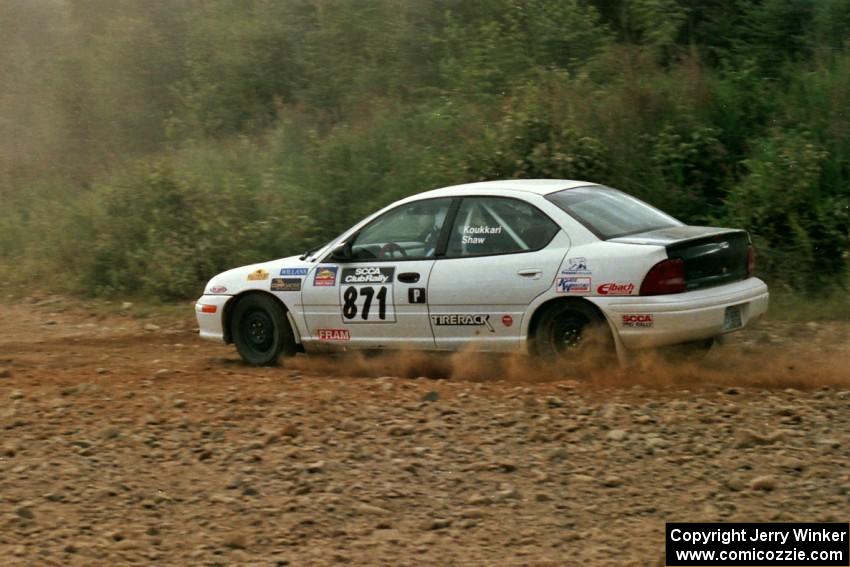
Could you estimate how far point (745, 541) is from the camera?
4922 millimetres

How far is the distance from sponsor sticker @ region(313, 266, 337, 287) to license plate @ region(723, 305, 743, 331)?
3007mm

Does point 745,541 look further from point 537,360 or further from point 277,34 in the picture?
point 277,34

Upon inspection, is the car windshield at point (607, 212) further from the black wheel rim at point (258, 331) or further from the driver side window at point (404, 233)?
the black wheel rim at point (258, 331)

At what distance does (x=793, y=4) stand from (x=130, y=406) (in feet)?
36.6

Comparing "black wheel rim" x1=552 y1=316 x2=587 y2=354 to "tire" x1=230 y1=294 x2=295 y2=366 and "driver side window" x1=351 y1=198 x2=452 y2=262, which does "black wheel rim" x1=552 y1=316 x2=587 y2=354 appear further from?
"tire" x1=230 y1=294 x2=295 y2=366

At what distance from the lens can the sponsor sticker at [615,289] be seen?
7977 millimetres

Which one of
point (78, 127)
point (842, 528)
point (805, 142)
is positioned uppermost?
point (78, 127)

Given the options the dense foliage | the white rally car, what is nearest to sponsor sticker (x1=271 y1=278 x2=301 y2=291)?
the white rally car

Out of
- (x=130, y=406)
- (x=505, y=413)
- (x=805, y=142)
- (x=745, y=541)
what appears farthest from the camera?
(x=805, y=142)

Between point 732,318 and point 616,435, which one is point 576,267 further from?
point 616,435

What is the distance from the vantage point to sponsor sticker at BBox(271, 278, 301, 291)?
9.49 meters

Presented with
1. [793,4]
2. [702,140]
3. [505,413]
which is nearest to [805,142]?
[702,140]

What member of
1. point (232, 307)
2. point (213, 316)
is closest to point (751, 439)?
point (232, 307)

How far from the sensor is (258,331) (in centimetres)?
985
